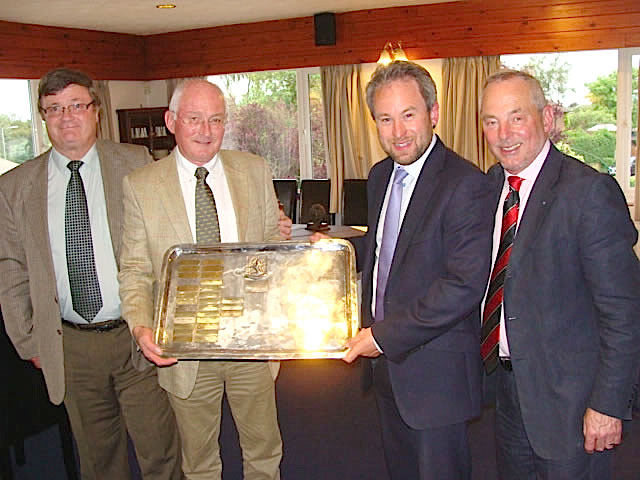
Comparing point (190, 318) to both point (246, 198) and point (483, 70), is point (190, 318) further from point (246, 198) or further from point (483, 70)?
point (483, 70)

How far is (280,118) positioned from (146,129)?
1.81 m

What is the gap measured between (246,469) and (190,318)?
0.67 m

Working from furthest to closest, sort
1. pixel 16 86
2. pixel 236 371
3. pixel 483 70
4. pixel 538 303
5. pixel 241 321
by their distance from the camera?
1. pixel 16 86
2. pixel 483 70
3. pixel 236 371
4. pixel 241 321
5. pixel 538 303

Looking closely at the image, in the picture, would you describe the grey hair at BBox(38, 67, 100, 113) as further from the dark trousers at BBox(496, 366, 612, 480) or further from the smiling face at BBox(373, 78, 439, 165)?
the dark trousers at BBox(496, 366, 612, 480)

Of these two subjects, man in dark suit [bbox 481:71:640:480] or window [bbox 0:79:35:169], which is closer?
man in dark suit [bbox 481:71:640:480]

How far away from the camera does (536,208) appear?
1.81 meters

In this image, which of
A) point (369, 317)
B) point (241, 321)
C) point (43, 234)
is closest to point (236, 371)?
point (241, 321)

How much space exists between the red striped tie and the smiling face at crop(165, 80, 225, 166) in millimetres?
963

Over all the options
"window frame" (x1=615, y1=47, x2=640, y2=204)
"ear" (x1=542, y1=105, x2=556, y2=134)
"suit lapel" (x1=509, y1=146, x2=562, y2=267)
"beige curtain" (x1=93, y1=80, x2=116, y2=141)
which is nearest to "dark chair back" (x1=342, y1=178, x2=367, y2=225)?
"window frame" (x1=615, y1=47, x2=640, y2=204)

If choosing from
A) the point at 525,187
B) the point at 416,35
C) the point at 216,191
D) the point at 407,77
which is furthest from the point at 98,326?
the point at 416,35

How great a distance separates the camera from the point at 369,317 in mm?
2154

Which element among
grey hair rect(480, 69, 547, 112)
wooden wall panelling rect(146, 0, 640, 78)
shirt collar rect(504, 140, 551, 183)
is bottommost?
shirt collar rect(504, 140, 551, 183)

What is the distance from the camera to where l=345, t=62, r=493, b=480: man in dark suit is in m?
1.87

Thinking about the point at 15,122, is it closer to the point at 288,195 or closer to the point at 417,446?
the point at 288,195
